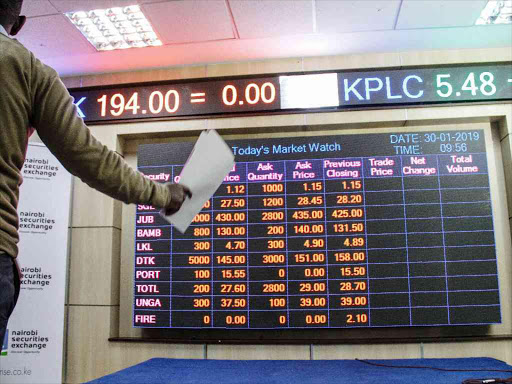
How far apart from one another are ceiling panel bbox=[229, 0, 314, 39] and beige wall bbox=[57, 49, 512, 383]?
15.0 inches

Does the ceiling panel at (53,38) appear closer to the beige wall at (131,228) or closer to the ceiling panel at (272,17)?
the beige wall at (131,228)

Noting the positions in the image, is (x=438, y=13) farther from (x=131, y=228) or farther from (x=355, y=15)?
(x=131, y=228)

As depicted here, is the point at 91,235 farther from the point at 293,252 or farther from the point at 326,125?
the point at 326,125

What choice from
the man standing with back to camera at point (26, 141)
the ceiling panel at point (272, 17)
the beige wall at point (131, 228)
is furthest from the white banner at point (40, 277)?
the man standing with back to camera at point (26, 141)

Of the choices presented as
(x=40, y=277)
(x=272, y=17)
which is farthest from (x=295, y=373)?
(x=272, y=17)

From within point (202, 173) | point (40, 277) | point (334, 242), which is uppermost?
point (202, 173)

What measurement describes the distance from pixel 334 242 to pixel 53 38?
2344 mm

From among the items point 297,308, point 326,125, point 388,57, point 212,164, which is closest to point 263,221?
point 297,308

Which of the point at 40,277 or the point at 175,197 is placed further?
the point at 40,277

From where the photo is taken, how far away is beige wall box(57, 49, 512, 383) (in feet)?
10.1

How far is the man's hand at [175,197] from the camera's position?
118 centimetres

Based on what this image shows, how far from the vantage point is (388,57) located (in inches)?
132

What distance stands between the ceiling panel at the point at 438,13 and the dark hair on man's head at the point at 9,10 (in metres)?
2.36

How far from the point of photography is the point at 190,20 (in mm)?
2922
